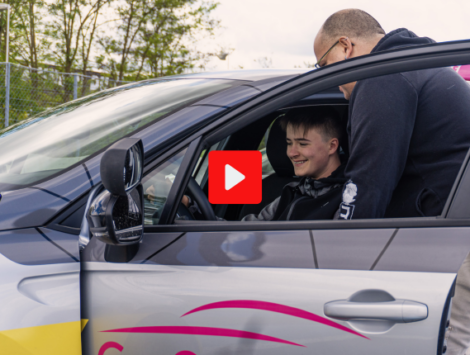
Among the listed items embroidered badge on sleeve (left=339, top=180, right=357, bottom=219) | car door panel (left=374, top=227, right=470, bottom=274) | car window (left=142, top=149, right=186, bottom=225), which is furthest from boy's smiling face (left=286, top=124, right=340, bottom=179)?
car door panel (left=374, top=227, right=470, bottom=274)

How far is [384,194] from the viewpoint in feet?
4.48

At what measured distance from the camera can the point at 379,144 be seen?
54.3 inches

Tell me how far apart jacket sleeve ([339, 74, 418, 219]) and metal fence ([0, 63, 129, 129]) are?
8.21 meters

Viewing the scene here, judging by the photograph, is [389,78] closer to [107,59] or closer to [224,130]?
→ [224,130]

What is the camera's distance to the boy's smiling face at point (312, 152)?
2.02 meters

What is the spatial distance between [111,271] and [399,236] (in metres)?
0.72

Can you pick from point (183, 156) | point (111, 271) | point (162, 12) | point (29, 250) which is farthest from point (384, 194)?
point (162, 12)

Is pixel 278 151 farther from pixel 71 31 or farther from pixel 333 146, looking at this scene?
pixel 71 31

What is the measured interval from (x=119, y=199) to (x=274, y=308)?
0.44 metres

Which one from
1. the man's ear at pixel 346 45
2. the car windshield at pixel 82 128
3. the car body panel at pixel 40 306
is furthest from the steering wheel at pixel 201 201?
the man's ear at pixel 346 45

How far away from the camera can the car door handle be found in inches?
38.7

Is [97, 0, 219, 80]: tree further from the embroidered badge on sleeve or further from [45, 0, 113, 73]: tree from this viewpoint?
the embroidered badge on sleeve

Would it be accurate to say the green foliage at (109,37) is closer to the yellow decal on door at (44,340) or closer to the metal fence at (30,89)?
the metal fence at (30,89)

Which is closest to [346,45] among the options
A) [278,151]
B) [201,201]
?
[278,151]
